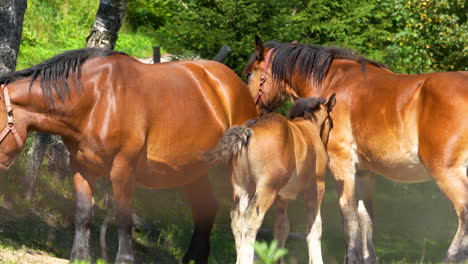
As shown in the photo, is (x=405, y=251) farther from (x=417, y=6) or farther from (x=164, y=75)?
(x=164, y=75)

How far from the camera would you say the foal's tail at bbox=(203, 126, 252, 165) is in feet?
22.5

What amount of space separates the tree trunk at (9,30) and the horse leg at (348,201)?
13.5 feet

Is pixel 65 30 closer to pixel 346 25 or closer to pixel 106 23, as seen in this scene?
pixel 346 25

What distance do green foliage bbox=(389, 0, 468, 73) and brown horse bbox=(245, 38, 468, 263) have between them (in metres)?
6.55

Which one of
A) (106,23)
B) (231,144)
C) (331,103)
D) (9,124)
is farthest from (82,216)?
(106,23)

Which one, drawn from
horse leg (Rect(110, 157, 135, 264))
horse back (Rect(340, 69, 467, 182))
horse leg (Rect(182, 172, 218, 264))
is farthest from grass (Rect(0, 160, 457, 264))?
horse leg (Rect(110, 157, 135, 264))

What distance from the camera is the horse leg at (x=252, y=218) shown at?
6.77 meters

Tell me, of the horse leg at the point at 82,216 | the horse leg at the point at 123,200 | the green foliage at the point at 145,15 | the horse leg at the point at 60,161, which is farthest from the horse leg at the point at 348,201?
the green foliage at the point at 145,15

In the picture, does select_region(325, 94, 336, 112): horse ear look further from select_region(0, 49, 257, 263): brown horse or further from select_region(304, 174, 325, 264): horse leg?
select_region(0, 49, 257, 263): brown horse

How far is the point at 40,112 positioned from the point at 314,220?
2786 millimetres

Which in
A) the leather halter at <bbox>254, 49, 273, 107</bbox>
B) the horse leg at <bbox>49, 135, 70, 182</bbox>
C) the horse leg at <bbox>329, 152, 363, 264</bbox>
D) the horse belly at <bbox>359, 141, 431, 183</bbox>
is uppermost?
the leather halter at <bbox>254, 49, 273, 107</bbox>

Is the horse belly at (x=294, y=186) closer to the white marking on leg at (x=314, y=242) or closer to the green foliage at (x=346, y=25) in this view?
the white marking on leg at (x=314, y=242)

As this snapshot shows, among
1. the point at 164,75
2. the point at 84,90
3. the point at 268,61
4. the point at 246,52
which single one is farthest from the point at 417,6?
the point at 84,90

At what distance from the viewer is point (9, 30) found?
30.7ft
